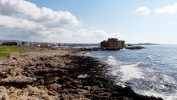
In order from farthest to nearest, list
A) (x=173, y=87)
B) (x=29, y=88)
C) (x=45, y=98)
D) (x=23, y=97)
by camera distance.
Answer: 1. (x=173, y=87)
2. (x=29, y=88)
3. (x=45, y=98)
4. (x=23, y=97)

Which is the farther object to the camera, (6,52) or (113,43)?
(113,43)

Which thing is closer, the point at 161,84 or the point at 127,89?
the point at 127,89

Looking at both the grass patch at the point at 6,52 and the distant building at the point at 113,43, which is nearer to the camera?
the grass patch at the point at 6,52

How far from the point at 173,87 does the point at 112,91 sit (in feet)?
31.7

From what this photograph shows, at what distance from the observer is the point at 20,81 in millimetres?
22406

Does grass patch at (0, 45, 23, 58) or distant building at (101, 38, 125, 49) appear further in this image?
distant building at (101, 38, 125, 49)

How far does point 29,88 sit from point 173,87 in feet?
58.8

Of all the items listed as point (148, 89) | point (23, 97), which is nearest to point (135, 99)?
point (148, 89)

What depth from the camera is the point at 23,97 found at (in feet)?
60.1

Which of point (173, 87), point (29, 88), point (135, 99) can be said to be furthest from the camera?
point (173, 87)

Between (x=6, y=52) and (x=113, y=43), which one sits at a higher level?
(x=113, y=43)

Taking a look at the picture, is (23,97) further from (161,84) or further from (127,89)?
(161,84)

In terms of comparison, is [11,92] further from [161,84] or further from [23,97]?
[161,84]

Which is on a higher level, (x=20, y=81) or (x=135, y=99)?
(x=20, y=81)
